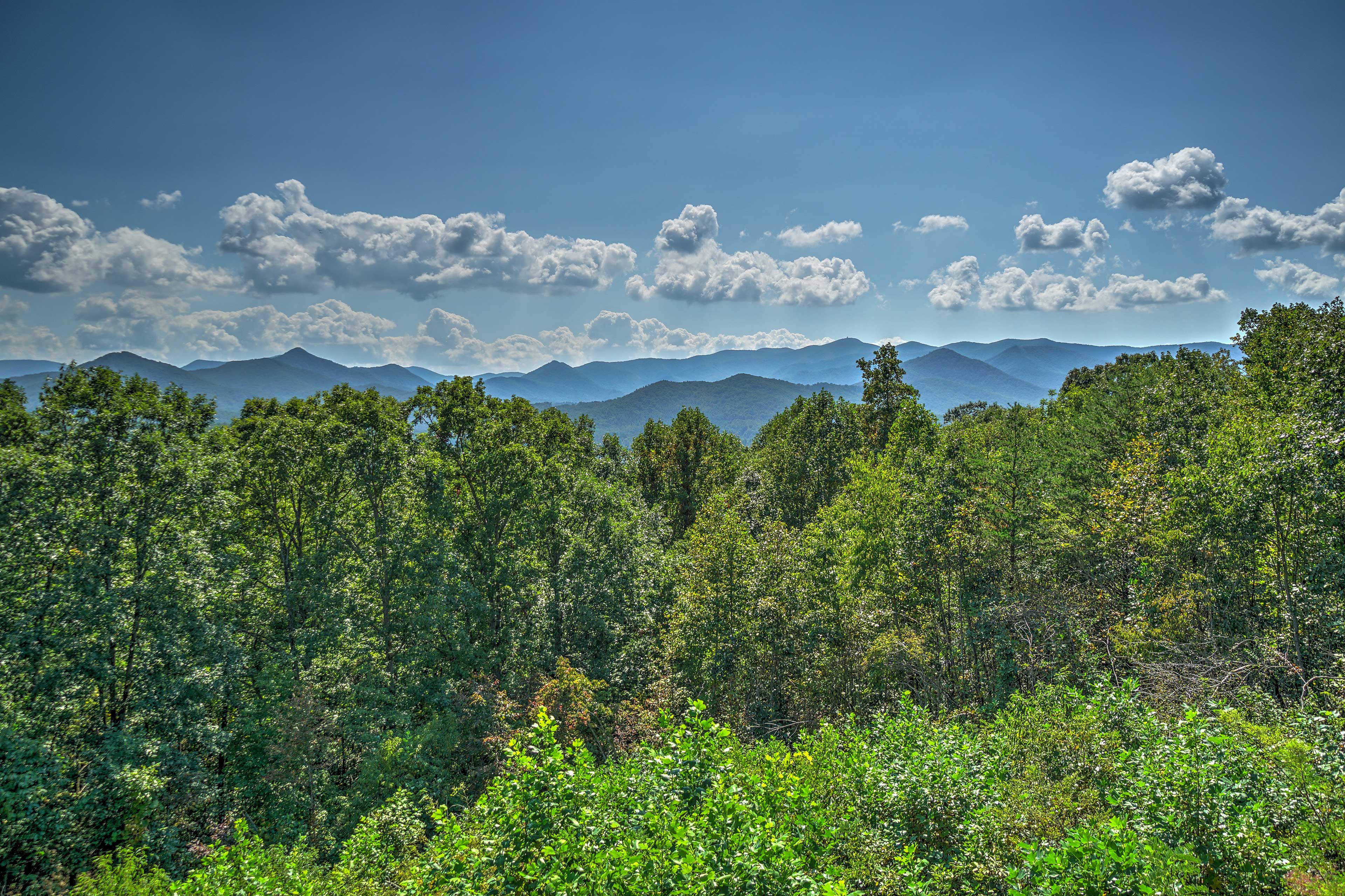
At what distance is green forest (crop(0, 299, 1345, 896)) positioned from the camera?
6.32 m

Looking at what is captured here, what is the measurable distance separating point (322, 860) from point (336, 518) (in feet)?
35.8

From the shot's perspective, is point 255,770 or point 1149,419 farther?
point 1149,419

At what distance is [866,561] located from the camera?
66.0 ft

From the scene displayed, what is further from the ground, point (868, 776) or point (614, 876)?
point (614, 876)

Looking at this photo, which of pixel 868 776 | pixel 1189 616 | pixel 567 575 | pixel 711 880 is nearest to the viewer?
pixel 711 880

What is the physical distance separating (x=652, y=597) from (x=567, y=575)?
5.00m

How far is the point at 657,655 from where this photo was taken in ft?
77.5

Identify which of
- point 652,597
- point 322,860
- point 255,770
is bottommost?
point 322,860

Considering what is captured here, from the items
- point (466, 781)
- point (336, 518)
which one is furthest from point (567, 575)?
point (336, 518)

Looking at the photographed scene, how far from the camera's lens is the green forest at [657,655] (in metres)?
6.32

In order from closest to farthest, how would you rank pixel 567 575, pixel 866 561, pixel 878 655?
pixel 878 655, pixel 866 561, pixel 567 575

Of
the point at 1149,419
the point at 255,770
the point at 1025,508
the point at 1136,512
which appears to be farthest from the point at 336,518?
the point at 1149,419

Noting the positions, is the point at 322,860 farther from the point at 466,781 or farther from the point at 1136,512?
the point at 1136,512

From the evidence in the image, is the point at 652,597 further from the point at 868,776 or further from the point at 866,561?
the point at 868,776
